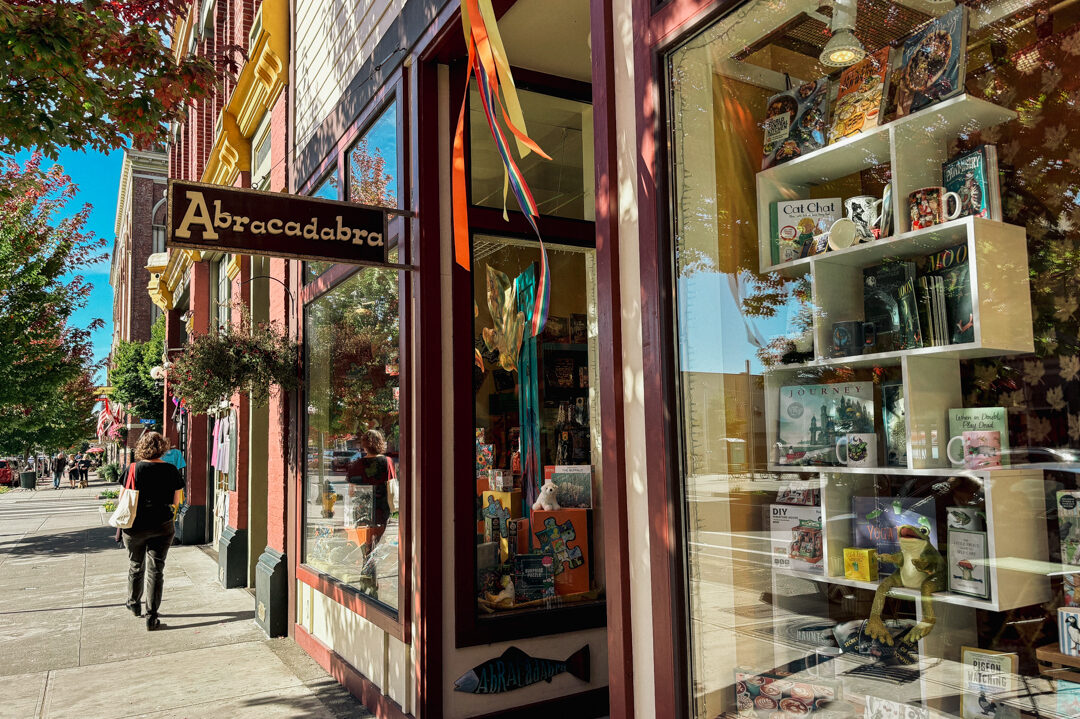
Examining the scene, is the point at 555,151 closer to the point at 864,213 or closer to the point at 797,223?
the point at 797,223

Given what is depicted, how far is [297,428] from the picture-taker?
7.80 metres

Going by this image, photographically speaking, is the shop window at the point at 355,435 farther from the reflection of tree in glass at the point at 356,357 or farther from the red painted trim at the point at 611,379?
the red painted trim at the point at 611,379

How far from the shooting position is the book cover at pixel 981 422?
88.3 inches

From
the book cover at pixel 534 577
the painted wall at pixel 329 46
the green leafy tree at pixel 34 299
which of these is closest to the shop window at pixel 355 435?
the book cover at pixel 534 577

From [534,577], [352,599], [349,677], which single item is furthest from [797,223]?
[349,677]

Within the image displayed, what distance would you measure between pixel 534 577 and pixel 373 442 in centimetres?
172

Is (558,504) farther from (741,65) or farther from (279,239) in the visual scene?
(741,65)

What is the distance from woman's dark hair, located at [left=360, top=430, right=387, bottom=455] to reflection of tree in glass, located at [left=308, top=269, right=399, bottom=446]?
0.06 meters

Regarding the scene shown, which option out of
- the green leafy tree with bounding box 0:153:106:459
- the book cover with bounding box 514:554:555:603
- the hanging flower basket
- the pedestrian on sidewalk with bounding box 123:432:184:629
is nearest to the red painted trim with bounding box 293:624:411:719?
the book cover with bounding box 514:554:555:603

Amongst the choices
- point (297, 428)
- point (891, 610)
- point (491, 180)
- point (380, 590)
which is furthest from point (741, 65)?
point (297, 428)

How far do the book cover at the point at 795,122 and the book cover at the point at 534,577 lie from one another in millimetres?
3463

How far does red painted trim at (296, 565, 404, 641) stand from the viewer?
5.50 m

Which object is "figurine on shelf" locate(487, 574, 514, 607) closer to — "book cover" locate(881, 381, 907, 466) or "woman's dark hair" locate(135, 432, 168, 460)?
"book cover" locate(881, 381, 907, 466)

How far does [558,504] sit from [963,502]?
3697mm
